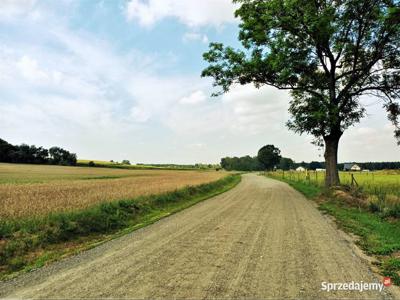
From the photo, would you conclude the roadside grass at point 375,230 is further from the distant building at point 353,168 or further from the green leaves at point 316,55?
the distant building at point 353,168

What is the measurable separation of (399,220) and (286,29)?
14.3 metres

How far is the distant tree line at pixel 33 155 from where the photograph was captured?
87.7 meters

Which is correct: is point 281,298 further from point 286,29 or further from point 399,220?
point 286,29

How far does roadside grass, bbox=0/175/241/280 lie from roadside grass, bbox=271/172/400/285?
7245 millimetres

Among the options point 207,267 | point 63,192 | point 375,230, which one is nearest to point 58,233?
point 207,267

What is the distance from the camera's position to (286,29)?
68.4 feet

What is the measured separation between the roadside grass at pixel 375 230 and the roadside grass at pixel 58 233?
7.24 metres

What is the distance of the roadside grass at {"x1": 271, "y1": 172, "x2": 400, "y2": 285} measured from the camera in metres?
6.62

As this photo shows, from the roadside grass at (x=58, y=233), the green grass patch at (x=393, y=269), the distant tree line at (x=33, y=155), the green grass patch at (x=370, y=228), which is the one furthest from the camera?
the distant tree line at (x=33, y=155)

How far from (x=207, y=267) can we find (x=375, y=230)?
6.79 m

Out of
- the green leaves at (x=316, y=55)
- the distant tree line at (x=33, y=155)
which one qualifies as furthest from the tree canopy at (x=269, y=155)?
the green leaves at (x=316, y=55)

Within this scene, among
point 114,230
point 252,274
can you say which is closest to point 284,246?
point 252,274

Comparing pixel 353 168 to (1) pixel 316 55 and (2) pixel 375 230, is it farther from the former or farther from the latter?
(2) pixel 375 230

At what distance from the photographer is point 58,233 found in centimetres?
934
